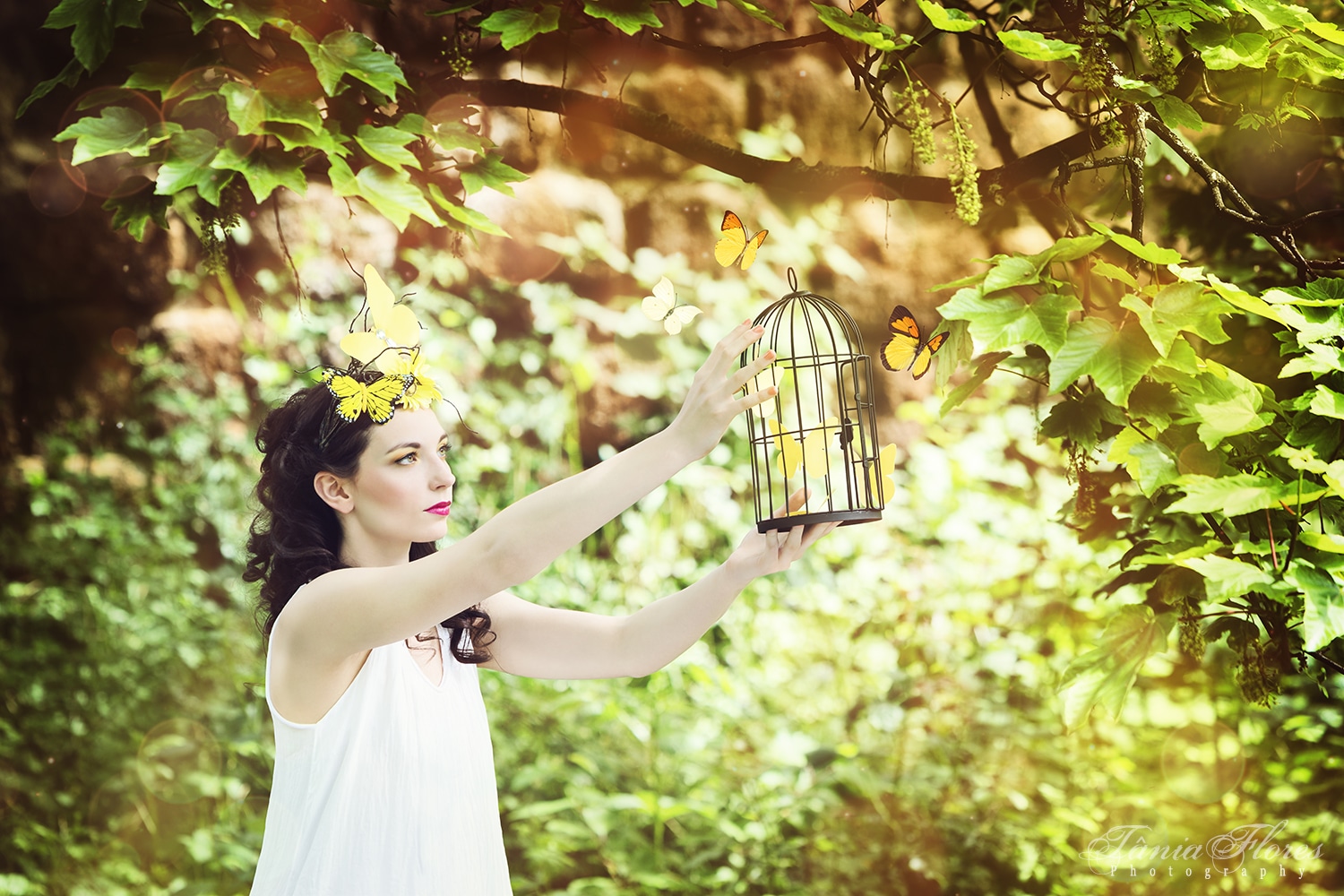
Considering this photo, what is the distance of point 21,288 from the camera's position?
3.09m

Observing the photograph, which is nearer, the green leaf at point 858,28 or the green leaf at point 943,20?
the green leaf at point 943,20

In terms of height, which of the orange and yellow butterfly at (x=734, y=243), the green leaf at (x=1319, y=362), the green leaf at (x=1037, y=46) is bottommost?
the green leaf at (x=1319, y=362)

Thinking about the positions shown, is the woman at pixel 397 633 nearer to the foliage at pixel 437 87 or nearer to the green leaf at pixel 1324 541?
the foliage at pixel 437 87

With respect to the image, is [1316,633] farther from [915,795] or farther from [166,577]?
[166,577]

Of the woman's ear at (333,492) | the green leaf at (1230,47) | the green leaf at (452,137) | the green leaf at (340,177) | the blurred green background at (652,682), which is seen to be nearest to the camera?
the woman's ear at (333,492)

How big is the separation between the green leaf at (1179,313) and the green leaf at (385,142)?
1268 millimetres

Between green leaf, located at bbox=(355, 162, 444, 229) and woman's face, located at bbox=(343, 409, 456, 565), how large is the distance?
50cm

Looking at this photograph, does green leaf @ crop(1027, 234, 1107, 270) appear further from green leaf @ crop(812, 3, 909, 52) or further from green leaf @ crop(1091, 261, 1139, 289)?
green leaf @ crop(812, 3, 909, 52)

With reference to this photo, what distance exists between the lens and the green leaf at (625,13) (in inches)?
72.2

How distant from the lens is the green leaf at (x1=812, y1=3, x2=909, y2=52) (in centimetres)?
170

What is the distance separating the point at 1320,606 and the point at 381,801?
1326 mm

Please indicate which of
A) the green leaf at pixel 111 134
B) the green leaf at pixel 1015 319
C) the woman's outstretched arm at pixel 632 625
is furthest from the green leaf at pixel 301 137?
the green leaf at pixel 1015 319

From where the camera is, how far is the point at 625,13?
6.06 feet

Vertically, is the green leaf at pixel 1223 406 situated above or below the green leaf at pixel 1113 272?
below
